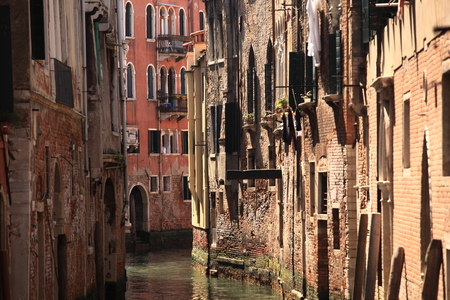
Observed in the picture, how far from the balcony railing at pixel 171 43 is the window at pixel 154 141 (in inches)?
162

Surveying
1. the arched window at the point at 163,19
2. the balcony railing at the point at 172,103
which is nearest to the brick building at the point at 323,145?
the balcony railing at the point at 172,103

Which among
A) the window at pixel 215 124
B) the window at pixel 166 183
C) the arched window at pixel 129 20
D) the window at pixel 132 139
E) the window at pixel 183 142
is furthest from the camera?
the window at pixel 183 142

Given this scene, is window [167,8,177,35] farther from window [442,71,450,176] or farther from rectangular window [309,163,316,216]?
window [442,71,450,176]

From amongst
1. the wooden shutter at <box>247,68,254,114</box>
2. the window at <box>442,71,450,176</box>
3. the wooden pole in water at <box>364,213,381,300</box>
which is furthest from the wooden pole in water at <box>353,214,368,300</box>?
the wooden shutter at <box>247,68,254,114</box>

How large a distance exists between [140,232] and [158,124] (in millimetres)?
5582

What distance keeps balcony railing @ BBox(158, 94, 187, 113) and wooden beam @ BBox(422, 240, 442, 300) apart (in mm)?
40249

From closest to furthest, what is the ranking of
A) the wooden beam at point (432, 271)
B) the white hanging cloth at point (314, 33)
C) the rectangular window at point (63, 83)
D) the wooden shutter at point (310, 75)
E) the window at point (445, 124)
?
1. the wooden beam at point (432, 271)
2. the window at point (445, 124)
3. the rectangular window at point (63, 83)
4. the white hanging cloth at point (314, 33)
5. the wooden shutter at point (310, 75)

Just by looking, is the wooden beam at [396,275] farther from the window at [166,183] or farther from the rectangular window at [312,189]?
the window at [166,183]

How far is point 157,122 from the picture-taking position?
5109 centimetres

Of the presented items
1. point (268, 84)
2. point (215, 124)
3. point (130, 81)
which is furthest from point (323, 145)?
point (130, 81)

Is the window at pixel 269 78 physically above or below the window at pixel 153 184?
above

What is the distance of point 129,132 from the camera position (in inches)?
1949

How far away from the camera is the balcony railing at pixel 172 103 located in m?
50.9

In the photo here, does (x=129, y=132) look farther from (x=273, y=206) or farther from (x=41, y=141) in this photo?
(x=41, y=141)
